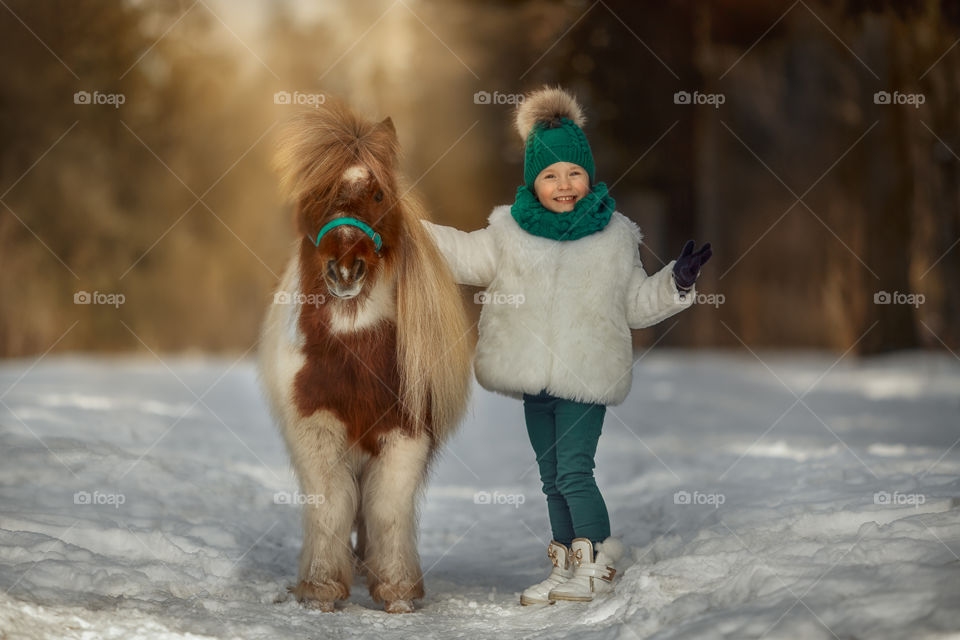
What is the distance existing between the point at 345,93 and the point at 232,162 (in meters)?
2.99

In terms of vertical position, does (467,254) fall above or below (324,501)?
above

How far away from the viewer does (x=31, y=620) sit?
2818mm

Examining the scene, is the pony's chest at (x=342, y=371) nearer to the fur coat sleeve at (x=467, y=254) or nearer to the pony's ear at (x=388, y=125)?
the fur coat sleeve at (x=467, y=254)

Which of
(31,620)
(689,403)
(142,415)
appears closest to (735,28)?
(689,403)

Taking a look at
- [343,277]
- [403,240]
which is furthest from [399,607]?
[403,240]

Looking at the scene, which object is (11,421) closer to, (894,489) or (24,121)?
(894,489)

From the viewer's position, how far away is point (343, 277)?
348 centimetres

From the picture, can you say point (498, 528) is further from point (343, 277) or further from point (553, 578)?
point (343, 277)

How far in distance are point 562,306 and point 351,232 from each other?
3.19 ft

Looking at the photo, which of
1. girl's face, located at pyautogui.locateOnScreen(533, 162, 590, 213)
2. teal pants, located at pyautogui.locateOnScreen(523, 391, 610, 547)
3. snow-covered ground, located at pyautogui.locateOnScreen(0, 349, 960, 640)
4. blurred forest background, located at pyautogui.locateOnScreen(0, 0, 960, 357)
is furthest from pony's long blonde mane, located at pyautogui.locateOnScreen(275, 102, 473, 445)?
blurred forest background, located at pyautogui.locateOnScreen(0, 0, 960, 357)

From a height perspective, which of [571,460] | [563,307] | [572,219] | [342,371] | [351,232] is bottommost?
[571,460]

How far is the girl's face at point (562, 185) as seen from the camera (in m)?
3.99

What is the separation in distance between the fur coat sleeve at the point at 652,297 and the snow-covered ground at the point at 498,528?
955 millimetres

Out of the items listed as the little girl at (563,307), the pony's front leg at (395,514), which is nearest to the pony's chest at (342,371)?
the pony's front leg at (395,514)
